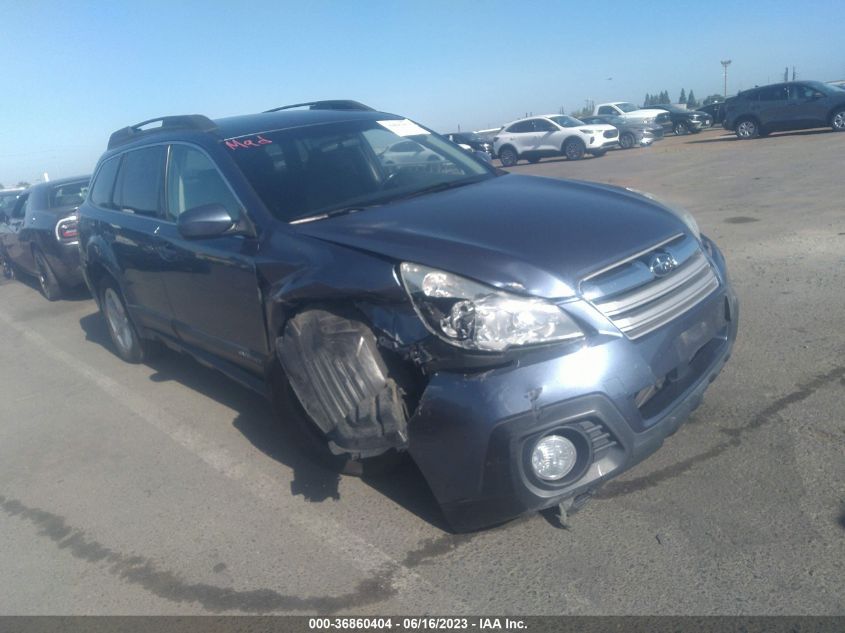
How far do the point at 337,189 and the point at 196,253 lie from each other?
956mm

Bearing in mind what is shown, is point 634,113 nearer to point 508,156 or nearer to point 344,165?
point 508,156

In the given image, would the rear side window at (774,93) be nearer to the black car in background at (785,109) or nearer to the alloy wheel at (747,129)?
the black car in background at (785,109)

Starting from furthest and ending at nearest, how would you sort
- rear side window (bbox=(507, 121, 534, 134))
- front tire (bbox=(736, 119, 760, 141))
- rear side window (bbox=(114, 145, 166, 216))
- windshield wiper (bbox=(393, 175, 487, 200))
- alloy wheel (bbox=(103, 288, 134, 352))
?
1. rear side window (bbox=(507, 121, 534, 134))
2. front tire (bbox=(736, 119, 760, 141))
3. alloy wheel (bbox=(103, 288, 134, 352))
4. rear side window (bbox=(114, 145, 166, 216))
5. windshield wiper (bbox=(393, 175, 487, 200))

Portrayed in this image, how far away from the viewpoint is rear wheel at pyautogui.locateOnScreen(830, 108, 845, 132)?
70.6 ft

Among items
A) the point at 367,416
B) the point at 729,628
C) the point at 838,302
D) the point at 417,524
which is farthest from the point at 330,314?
the point at 838,302

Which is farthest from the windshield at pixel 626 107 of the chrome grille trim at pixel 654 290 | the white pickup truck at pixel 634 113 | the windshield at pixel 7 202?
the chrome grille trim at pixel 654 290

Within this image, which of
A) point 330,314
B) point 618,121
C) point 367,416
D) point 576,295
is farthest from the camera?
point 618,121

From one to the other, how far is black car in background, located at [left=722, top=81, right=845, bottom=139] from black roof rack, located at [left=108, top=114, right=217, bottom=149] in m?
21.6

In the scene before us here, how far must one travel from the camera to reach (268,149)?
4355 millimetres

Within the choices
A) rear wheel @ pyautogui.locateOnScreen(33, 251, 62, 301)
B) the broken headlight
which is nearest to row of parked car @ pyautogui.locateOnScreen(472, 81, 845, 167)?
rear wheel @ pyautogui.locateOnScreen(33, 251, 62, 301)

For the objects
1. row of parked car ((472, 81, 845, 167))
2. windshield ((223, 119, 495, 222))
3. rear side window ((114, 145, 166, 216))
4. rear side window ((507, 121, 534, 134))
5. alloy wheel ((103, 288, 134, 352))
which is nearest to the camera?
windshield ((223, 119, 495, 222))

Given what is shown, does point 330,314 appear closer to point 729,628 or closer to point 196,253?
point 196,253

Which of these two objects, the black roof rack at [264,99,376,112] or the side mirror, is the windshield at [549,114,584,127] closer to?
the black roof rack at [264,99,376,112]

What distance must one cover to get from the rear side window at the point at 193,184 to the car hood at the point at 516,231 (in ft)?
2.49
